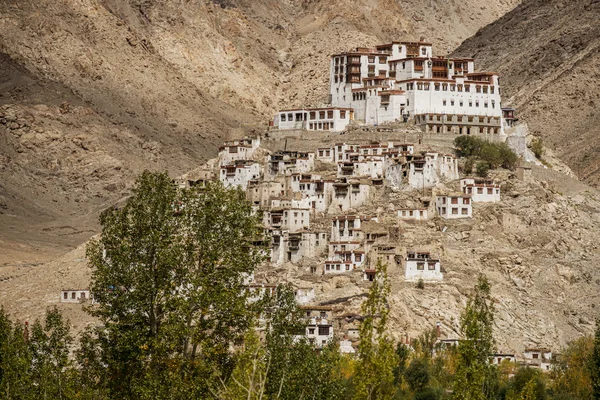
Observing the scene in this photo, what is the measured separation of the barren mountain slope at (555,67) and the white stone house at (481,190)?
37.3 metres

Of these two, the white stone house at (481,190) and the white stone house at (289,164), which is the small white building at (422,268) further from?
the white stone house at (289,164)

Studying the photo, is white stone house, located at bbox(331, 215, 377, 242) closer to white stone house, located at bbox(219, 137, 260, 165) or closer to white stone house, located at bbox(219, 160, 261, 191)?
white stone house, located at bbox(219, 160, 261, 191)

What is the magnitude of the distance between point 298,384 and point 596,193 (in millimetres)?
56682

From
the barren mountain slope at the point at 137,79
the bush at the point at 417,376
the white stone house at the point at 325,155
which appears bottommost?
the bush at the point at 417,376

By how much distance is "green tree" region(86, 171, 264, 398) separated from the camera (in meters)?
44.7

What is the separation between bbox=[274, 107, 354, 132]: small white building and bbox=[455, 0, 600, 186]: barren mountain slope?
33.5 meters

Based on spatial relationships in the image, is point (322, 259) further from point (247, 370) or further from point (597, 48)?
point (597, 48)

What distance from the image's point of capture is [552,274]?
289 feet

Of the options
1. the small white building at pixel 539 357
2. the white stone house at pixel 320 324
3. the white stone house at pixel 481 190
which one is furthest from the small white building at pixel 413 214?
the small white building at pixel 539 357

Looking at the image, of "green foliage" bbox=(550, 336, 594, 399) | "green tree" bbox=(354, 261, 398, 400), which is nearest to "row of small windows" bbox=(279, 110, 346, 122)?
"green foliage" bbox=(550, 336, 594, 399)

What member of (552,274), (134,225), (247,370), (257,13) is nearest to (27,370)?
(134,225)

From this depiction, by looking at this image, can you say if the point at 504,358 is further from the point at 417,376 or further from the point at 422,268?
the point at 417,376

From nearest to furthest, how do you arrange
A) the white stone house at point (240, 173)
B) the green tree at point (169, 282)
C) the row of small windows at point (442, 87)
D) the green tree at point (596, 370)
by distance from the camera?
the green tree at point (169, 282) < the green tree at point (596, 370) < the white stone house at point (240, 173) < the row of small windows at point (442, 87)

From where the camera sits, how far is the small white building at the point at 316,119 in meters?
100
